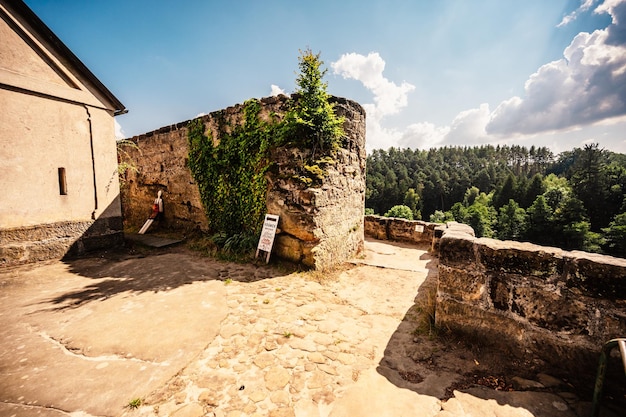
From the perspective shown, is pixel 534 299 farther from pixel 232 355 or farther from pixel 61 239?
pixel 61 239

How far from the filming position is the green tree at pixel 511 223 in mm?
40466

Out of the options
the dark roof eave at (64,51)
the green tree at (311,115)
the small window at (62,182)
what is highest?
the dark roof eave at (64,51)

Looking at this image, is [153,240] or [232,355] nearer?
[232,355]

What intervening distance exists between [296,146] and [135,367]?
4.20m

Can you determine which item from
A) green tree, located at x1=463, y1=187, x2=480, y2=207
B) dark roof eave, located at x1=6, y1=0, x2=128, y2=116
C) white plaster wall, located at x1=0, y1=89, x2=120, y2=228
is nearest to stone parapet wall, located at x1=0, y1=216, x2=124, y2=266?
white plaster wall, located at x1=0, y1=89, x2=120, y2=228

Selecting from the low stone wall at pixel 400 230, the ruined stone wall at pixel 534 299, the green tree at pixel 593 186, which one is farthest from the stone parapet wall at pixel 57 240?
the green tree at pixel 593 186

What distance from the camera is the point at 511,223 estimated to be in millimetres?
42719

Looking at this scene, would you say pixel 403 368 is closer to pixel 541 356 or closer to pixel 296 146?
pixel 541 356

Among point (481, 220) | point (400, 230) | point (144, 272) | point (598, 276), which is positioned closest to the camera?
point (598, 276)

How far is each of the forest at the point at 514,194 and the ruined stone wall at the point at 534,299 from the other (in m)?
33.6

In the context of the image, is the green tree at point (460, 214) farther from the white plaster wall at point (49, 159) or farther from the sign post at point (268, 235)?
the white plaster wall at point (49, 159)

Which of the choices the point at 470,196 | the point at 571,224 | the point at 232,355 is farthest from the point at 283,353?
the point at 470,196

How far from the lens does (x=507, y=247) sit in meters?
2.39

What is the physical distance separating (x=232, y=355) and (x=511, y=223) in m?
54.2
